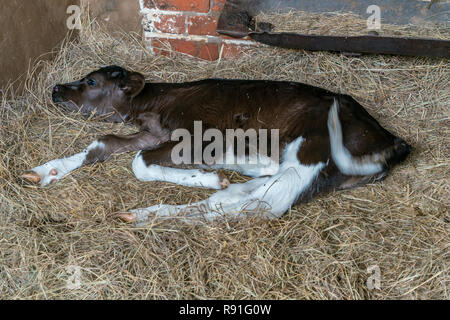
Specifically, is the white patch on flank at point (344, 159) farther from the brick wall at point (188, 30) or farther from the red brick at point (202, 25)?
the red brick at point (202, 25)

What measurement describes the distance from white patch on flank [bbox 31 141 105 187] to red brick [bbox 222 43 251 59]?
1.63 metres

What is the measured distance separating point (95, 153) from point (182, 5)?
1.72 metres

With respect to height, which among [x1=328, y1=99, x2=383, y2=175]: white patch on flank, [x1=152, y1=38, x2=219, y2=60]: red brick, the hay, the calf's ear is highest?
[x1=152, y1=38, x2=219, y2=60]: red brick

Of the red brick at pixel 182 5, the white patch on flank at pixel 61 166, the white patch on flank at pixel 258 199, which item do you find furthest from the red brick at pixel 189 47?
the white patch on flank at pixel 258 199

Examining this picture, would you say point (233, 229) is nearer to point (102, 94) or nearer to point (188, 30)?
point (102, 94)

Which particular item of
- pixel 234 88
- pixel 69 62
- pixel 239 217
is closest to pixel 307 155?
pixel 239 217

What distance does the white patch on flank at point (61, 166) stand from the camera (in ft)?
10.4

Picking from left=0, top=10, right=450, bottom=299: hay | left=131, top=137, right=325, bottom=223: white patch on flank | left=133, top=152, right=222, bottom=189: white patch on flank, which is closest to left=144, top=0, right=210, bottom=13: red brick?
left=0, top=10, right=450, bottom=299: hay

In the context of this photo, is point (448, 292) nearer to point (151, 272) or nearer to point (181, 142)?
point (151, 272)

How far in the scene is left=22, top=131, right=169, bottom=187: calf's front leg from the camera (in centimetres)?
318

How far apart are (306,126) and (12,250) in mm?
1964

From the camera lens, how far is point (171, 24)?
14.5 ft

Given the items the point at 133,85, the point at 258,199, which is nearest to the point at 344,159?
the point at 258,199

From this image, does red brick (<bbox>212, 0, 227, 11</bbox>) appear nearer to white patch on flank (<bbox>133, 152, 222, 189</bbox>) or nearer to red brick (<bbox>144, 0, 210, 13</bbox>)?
red brick (<bbox>144, 0, 210, 13</bbox>)
